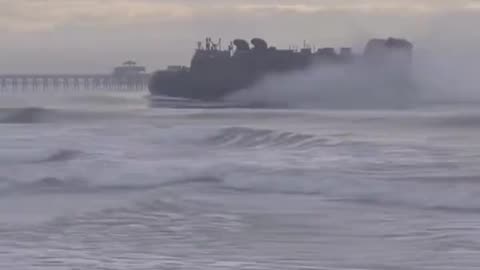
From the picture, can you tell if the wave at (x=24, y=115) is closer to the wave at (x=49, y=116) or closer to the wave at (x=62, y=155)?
the wave at (x=49, y=116)

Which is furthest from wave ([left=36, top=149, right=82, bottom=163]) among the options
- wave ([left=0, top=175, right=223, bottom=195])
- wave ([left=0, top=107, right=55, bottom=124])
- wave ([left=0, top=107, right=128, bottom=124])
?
wave ([left=0, top=107, right=55, bottom=124])

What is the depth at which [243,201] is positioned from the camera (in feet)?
40.2

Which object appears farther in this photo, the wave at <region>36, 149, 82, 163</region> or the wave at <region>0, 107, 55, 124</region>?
the wave at <region>0, 107, 55, 124</region>

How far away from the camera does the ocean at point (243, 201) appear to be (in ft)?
28.2

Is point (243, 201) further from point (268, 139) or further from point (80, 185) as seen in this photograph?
point (268, 139)

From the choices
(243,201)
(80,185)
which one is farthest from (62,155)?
(243,201)

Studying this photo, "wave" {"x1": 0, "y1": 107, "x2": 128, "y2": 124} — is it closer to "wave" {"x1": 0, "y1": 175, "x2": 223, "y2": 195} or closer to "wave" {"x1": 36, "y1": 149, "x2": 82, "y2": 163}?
"wave" {"x1": 36, "y1": 149, "x2": 82, "y2": 163}

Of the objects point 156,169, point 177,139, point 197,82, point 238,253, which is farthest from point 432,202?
point 197,82

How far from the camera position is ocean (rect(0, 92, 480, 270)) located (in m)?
8.59

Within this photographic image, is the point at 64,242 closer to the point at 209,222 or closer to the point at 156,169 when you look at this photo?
the point at 209,222

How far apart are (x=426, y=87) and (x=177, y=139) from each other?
1101 inches

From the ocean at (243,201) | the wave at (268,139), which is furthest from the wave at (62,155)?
the wave at (268,139)

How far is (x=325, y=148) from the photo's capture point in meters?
19.5

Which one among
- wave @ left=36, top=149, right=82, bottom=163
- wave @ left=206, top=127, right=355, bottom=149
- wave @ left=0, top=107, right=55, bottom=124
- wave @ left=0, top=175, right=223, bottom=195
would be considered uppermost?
wave @ left=0, top=175, right=223, bottom=195
